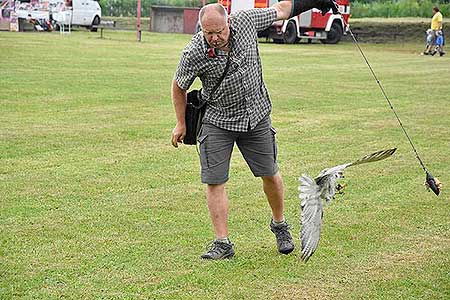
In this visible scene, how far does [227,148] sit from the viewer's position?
6328 millimetres

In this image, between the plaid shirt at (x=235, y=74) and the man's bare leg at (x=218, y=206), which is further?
the man's bare leg at (x=218, y=206)

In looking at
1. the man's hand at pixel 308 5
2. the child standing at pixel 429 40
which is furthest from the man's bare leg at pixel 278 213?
the child standing at pixel 429 40

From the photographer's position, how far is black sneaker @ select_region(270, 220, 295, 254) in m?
6.50

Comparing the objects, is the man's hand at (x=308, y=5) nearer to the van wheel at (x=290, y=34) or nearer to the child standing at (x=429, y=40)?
the child standing at (x=429, y=40)

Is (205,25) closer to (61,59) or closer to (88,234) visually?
(88,234)

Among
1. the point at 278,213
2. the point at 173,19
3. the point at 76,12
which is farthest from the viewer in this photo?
the point at 173,19

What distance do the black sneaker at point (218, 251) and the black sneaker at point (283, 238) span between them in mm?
381

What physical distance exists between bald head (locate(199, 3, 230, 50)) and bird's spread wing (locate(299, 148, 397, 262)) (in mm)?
1007

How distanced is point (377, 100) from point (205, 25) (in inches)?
415

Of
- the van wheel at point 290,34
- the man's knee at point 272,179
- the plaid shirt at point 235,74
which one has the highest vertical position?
the plaid shirt at point 235,74

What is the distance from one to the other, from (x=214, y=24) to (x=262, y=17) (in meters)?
0.54

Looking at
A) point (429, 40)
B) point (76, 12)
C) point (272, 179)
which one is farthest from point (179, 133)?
point (76, 12)

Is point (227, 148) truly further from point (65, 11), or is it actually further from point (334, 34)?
point (65, 11)

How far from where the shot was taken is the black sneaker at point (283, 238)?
21.3ft
